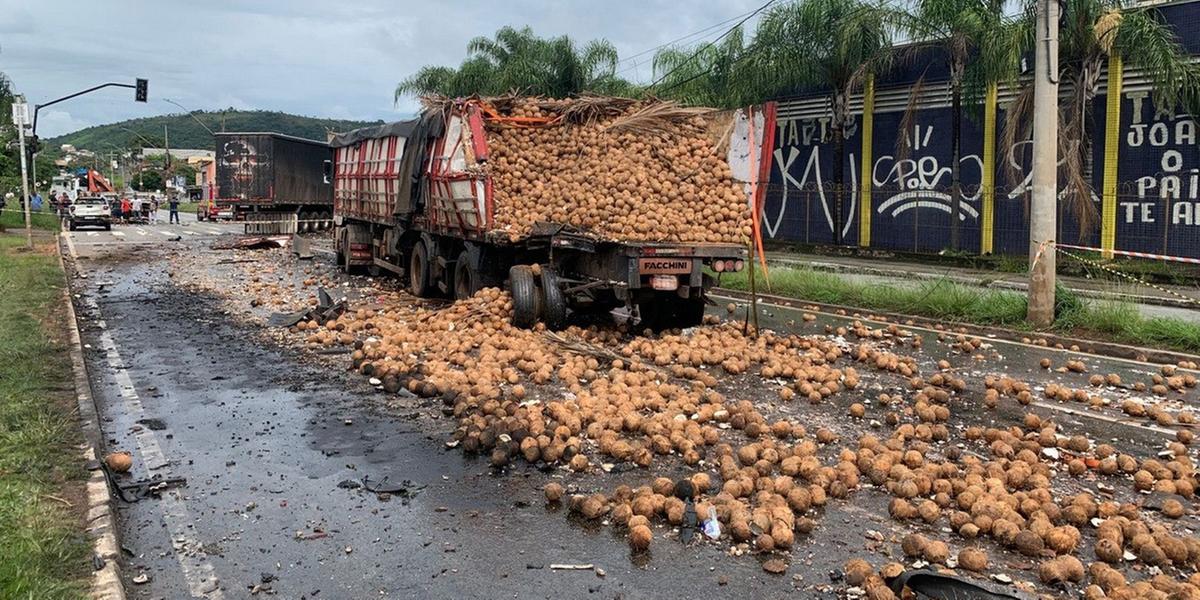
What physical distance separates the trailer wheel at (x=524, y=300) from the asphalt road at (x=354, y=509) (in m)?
2.22

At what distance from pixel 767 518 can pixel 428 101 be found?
9486 millimetres

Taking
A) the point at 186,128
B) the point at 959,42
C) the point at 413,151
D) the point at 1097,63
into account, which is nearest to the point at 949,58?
the point at 959,42

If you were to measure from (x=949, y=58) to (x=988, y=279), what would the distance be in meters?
7.46

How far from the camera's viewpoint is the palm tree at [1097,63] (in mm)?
18828

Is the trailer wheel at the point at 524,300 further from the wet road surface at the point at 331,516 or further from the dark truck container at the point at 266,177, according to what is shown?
the dark truck container at the point at 266,177

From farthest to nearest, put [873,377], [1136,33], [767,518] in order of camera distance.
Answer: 1. [1136,33]
2. [873,377]
3. [767,518]

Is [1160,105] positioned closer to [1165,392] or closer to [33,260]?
[1165,392]

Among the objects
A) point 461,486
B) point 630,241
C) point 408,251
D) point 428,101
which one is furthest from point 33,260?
point 461,486

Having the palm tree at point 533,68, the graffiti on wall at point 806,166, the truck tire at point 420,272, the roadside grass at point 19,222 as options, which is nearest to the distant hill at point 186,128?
the roadside grass at point 19,222

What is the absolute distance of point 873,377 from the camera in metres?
9.12

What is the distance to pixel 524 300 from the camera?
424 inches

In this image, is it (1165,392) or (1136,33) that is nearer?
(1165,392)

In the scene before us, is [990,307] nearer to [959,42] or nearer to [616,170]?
[616,170]

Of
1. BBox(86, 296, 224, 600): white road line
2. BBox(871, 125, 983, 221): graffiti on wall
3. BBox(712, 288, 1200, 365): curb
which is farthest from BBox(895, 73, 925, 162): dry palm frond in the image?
BBox(86, 296, 224, 600): white road line
